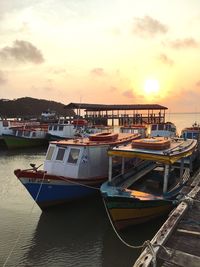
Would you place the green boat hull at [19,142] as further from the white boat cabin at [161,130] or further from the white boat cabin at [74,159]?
the white boat cabin at [74,159]

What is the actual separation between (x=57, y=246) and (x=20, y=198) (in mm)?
7313

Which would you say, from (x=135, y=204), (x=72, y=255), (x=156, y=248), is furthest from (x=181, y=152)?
(x=156, y=248)

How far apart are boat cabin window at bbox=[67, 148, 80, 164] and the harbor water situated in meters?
2.32

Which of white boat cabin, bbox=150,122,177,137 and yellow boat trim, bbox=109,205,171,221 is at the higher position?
white boat cabin, bbox=150,122,177,137

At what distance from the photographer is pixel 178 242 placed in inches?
344

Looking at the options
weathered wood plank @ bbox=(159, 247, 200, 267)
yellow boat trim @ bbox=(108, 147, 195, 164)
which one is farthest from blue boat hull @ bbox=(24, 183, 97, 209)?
weathered wood plank @ bbox=(159, 247, 200, 267)

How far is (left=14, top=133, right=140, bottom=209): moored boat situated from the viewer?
15922mm

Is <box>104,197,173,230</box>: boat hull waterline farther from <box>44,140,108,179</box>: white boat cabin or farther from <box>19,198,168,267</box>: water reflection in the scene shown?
<box>44,140,108,179</box>: white boat cabin

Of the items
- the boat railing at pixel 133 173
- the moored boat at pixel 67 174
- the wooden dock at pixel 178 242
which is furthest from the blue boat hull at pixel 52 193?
the wooden dock at pixel 178 242

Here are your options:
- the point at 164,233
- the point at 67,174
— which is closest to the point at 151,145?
the point at 67,174

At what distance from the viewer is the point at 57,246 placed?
13.1 m

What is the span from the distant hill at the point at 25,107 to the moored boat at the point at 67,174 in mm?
94707

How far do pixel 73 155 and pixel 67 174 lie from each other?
108cm

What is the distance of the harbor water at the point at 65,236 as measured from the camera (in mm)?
12062
